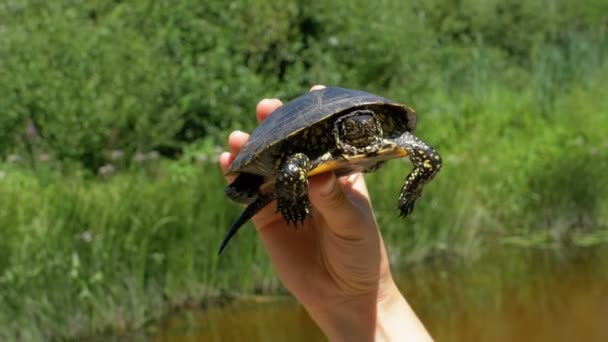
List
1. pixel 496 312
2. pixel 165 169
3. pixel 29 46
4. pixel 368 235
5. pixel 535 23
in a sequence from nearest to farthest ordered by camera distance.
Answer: pixel 368 235 → pixel 496 312 → pixel 165 169 → pixel 29 46 → pixel 535 23

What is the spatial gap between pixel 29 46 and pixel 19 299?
11.7 ft

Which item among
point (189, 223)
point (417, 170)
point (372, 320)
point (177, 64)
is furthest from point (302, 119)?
point (177, 64)

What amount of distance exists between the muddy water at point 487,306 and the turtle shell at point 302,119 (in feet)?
11.0

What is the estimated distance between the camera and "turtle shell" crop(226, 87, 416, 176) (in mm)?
2330

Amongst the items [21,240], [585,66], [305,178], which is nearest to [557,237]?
[585,66]

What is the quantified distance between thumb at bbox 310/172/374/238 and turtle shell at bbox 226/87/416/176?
0.55ft

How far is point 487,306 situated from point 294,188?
4.41 m

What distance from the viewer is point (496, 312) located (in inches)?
242

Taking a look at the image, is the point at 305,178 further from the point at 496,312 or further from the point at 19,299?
the point at 496,312

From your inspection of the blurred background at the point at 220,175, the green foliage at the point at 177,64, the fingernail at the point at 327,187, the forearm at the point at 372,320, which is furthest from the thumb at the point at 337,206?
the green foliage at the point at 177,64

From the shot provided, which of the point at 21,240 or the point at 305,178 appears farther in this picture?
the point at 21,240

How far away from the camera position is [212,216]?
576cm

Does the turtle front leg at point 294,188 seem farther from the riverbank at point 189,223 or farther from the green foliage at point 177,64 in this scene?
the green foliage at point 177,64

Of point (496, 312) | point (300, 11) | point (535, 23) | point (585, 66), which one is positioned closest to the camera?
point (496, 312)
